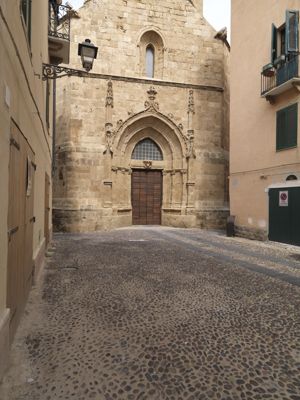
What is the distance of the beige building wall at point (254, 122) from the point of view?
397 inches

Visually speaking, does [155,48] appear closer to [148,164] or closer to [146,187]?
[148,164]

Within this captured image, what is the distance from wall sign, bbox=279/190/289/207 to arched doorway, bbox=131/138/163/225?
7478 millimetres

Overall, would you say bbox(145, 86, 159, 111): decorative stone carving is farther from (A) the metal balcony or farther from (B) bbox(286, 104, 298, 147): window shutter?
(B) bbox(286, 104, 298, 147): window shutter

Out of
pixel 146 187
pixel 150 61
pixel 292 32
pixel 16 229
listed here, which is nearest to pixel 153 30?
pixel 150 61

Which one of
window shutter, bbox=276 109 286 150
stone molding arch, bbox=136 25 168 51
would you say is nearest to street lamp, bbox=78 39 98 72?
window shutter, bbox=276 109 286 150

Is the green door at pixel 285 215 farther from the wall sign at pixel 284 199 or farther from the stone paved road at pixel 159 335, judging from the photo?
the stone paved road at pixel 159 335

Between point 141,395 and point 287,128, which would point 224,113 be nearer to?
point 287,128

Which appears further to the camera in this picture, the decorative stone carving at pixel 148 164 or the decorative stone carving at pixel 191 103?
the decorative stone carving at pixel 148 164

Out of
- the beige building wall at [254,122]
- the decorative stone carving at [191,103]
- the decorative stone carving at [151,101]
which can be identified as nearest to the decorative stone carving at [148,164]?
the decorative stone carving at [151,101]

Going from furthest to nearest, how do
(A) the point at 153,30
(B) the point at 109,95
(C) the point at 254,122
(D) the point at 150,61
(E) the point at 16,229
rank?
1. (D) the point at 150,61
2. (A) the point at 153,30
3. (B) the point at 109,95
4. (C) the point at 254,122
5. (E) the point at 16,229

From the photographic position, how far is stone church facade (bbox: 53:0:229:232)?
45.5 ft

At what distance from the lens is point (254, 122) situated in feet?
37.6

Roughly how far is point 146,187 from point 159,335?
1293 centimetres

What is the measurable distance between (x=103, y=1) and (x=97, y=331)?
16340 millimetres
